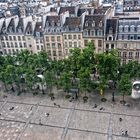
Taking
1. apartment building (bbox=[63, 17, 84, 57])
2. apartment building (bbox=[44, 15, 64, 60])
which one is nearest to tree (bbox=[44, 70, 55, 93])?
apartment building (bbox=[63, 17, 84, 57])

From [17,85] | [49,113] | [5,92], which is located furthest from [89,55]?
[5,92]

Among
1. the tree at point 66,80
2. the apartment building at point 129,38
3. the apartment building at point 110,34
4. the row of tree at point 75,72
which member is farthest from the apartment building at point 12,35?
the apartment building at point 129,38

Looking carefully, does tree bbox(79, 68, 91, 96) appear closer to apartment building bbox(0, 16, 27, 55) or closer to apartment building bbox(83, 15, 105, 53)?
apartment building bbox(83, 15, 105, 53)

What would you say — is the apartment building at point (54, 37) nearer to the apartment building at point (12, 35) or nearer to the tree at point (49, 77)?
the apartment building at point (12, 35)

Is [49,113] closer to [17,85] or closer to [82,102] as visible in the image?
[82,102]

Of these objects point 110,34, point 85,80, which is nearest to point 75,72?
point 85,80

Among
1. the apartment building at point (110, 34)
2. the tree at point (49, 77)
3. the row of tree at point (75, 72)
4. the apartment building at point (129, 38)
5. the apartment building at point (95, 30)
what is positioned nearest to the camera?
the row of tree at point (75, 72)

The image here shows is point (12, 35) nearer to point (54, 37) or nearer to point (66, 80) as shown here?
point (54, 37)
